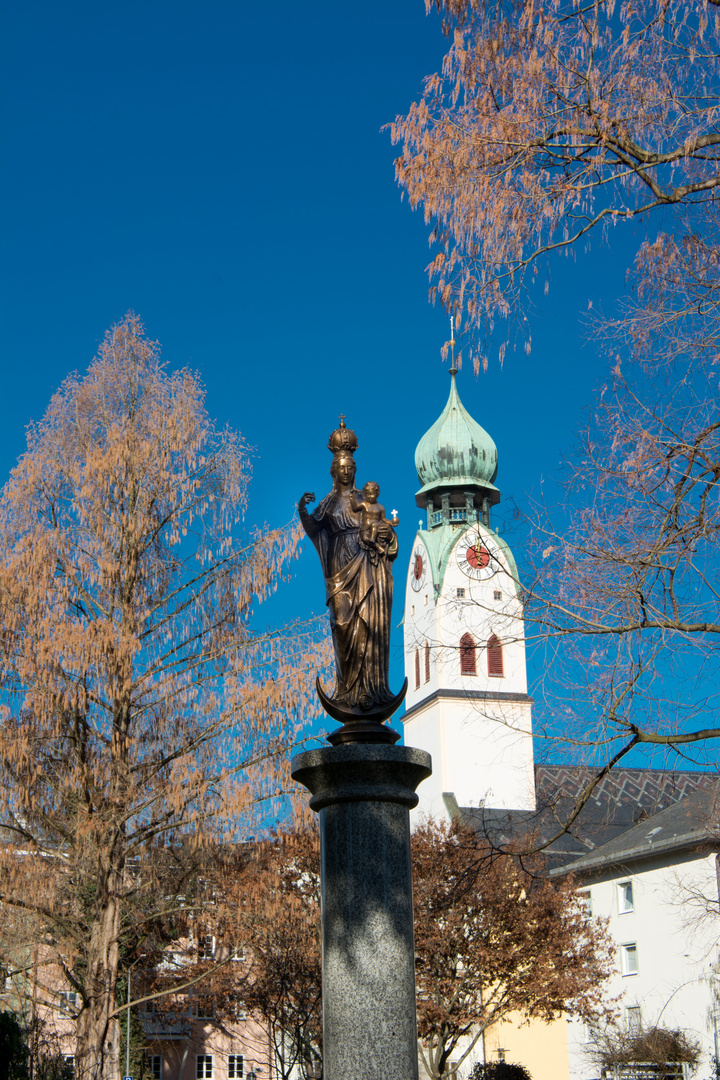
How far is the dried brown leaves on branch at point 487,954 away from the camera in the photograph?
24016 mm

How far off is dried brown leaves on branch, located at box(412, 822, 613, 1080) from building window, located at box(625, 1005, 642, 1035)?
238 cm

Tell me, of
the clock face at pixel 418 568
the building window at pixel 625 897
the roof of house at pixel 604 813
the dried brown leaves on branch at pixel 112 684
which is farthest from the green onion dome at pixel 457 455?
the dried brown leaves on branch at pixel 112 684

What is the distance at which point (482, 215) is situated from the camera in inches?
292

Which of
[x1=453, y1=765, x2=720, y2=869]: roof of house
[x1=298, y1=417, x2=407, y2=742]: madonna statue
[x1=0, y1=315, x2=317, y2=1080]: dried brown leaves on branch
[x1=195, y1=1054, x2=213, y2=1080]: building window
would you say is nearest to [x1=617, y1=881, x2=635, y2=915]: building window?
[x1=453, y1=765, x2=720, y2=869]: roof of house

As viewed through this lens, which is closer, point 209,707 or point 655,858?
point 209,707

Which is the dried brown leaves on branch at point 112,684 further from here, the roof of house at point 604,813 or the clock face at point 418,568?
the clock face at point 418,568

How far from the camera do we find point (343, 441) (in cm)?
830

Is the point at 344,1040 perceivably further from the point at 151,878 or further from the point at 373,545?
the point at 151,878

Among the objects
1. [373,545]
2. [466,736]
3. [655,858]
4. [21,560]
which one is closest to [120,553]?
[21,560]

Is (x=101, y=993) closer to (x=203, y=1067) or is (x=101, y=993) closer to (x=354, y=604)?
(x=354, y=604)

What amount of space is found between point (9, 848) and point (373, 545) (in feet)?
Answer: 23.0

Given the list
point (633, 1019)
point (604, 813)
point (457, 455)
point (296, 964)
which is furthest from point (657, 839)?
point (457, 455)

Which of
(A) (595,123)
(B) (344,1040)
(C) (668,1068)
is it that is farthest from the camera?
(C) (668,1068)

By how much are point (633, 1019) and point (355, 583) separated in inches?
1133
